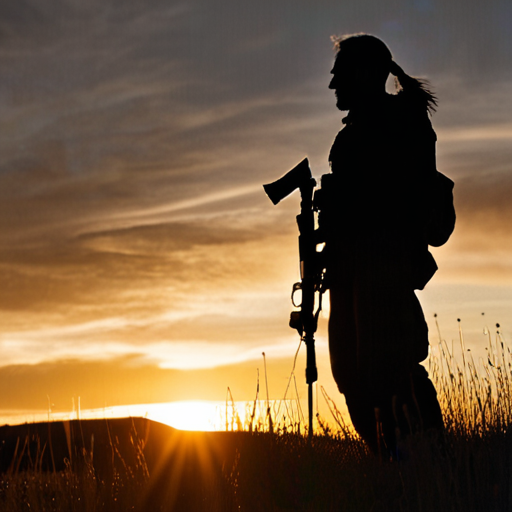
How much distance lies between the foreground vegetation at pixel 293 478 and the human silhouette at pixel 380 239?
13.9 inches

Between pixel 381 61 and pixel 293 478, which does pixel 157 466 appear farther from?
pixel 381 61

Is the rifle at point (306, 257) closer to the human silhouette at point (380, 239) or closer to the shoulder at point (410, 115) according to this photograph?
the human silhouette at point (380, 239)

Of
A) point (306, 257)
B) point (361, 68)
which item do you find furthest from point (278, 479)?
point (361, 68)

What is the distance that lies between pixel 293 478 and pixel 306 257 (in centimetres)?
161

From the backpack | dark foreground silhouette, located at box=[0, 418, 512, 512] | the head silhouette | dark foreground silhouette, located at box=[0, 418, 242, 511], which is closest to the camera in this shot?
dark foreground silhouette, located at box=[0, 418, 512, 512]

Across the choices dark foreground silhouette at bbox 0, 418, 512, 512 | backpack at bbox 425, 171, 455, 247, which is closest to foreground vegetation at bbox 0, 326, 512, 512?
dark foreground silhouette at bbox 0, 418, 512, 512

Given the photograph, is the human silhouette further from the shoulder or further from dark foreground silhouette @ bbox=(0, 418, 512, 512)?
dark foreground silhouette @ bbox=(0, 418, 512, 512)

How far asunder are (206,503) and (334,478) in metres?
0.92

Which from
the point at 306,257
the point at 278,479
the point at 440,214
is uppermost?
the point at 440,214

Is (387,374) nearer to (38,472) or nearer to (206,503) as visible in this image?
(206,503)

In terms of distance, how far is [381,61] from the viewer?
5070 millimetres

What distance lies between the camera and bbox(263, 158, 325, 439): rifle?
5.18 m

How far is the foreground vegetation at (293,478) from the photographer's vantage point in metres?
4.21

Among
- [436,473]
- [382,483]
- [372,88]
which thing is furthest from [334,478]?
[372,88]
